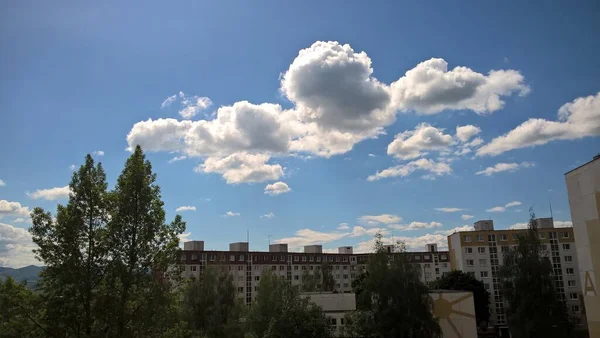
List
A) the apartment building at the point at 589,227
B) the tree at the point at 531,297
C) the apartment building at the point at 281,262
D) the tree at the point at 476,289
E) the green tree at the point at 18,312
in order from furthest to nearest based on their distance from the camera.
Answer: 1. the apartment building at the point at 281,262
2. the tree at the point at 476,289
3. the tree at the point at 531,297
4. the apartment building at the point at 589,227
5. the green tree at the point at 18,312

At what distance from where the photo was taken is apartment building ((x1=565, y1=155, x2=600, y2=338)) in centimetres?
3241

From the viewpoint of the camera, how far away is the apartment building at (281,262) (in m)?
90.3

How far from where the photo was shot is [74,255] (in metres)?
18.1

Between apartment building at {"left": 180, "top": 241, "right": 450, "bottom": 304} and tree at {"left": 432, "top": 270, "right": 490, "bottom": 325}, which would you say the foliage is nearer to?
apartment building at {"left": 180, "top": 241, "right": 450, "bottom": 304}

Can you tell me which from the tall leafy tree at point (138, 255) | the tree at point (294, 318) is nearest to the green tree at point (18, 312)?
the tall leafy tree at point (138, 255)

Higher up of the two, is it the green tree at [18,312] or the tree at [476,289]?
the green tree at [18,312]

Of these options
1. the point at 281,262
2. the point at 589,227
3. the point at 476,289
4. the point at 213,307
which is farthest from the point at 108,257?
the point at 281,262

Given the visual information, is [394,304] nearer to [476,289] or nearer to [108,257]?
[108,257]

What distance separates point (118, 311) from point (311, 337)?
23.6m

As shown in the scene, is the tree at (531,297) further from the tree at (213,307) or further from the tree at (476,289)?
the tree at (213,307)

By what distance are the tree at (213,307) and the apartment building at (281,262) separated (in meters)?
28.1

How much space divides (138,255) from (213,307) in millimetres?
33838

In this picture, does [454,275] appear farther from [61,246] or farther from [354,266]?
[61,246]

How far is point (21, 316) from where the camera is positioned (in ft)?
56.2
